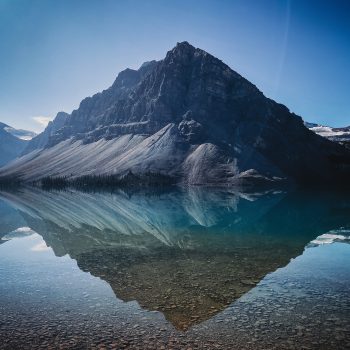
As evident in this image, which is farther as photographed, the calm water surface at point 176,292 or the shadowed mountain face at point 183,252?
the shadowed mountain face at point 183,252

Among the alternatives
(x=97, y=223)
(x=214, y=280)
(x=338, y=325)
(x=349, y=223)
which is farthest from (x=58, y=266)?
(x=349, y=223)

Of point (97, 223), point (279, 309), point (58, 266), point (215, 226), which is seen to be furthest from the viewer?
point (97, 223)

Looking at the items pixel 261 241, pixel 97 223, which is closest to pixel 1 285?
pixel 261 241

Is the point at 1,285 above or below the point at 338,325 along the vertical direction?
below

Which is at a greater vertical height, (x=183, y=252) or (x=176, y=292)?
(x=183, y=252)

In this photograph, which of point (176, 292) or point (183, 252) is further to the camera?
point (183, 252)

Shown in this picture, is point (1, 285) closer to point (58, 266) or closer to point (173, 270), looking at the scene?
point (58, 266)

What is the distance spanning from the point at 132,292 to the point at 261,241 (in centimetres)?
2215

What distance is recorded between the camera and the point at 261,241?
39.4m

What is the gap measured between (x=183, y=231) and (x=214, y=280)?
2566 centimetres

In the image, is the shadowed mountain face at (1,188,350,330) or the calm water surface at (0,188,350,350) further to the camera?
the shadowed mountain face at (1,188,350,330)

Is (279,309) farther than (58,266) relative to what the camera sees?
No

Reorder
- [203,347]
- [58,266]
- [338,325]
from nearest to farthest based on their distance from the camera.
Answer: [203,347] → [338,325] → [58,266]

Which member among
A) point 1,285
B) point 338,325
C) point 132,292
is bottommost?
point 1,285
